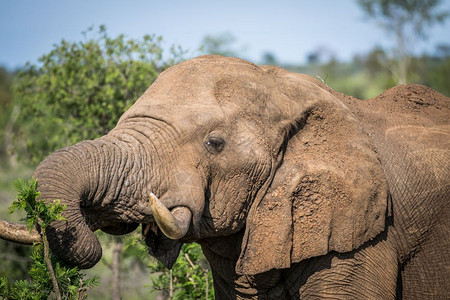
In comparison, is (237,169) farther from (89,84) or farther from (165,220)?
(89,84)

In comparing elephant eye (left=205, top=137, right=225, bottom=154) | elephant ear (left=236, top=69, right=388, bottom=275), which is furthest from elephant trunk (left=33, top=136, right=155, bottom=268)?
elephant ear (left=236, top=69, right=388, bottom=275)

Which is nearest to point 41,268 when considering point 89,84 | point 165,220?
point 165,220

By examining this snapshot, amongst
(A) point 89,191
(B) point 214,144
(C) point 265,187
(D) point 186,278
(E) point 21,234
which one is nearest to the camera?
(E) point 21,234

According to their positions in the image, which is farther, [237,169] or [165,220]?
[237,169]

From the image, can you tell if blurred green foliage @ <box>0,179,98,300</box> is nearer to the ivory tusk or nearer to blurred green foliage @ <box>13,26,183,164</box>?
the ivory tusk

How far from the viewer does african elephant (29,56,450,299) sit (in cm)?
393

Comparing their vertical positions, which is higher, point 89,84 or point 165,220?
point 89,84

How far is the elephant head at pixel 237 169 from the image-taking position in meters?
3.97

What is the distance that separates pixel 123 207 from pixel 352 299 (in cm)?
172

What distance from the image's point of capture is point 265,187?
438 centimetres

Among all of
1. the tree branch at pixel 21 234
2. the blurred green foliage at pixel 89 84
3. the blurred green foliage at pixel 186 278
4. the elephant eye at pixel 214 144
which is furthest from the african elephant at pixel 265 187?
the blurred green foliage at pixel 89 84

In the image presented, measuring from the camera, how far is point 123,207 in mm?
3977

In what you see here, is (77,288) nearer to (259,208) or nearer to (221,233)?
(221,233)

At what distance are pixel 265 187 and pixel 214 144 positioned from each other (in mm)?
484
